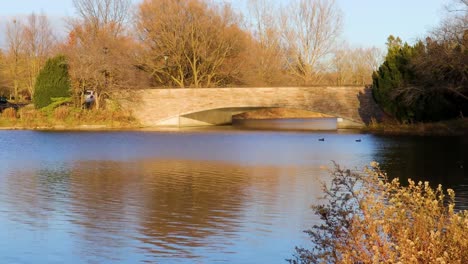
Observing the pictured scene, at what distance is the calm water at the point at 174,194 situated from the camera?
1010 cm

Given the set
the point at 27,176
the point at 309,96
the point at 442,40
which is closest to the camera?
the point at 27,176

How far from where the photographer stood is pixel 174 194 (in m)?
15.6

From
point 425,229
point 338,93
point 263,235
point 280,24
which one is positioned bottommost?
point 263,235

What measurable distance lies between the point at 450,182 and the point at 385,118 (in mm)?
27668

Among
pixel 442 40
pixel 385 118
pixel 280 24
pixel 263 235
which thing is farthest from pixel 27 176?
pixel 280 24

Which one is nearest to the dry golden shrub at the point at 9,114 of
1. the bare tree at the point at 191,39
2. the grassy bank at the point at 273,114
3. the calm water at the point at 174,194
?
the bare tree at the point at 191,39

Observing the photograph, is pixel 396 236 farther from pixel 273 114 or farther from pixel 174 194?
pixel 273 114

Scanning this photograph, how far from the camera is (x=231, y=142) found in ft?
109

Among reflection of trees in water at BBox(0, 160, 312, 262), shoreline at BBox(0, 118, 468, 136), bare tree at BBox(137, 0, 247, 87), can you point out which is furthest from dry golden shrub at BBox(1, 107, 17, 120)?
reflection of trees in water at BBox(0, 160, 312, 262)

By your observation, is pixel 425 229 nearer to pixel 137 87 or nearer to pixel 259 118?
pixel 137 87

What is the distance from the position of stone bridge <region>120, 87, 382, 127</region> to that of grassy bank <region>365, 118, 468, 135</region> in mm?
4490

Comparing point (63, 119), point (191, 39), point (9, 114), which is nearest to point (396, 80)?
point (191, 39)

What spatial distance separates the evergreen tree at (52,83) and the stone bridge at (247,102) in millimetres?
4243

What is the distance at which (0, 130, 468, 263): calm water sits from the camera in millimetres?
10102
